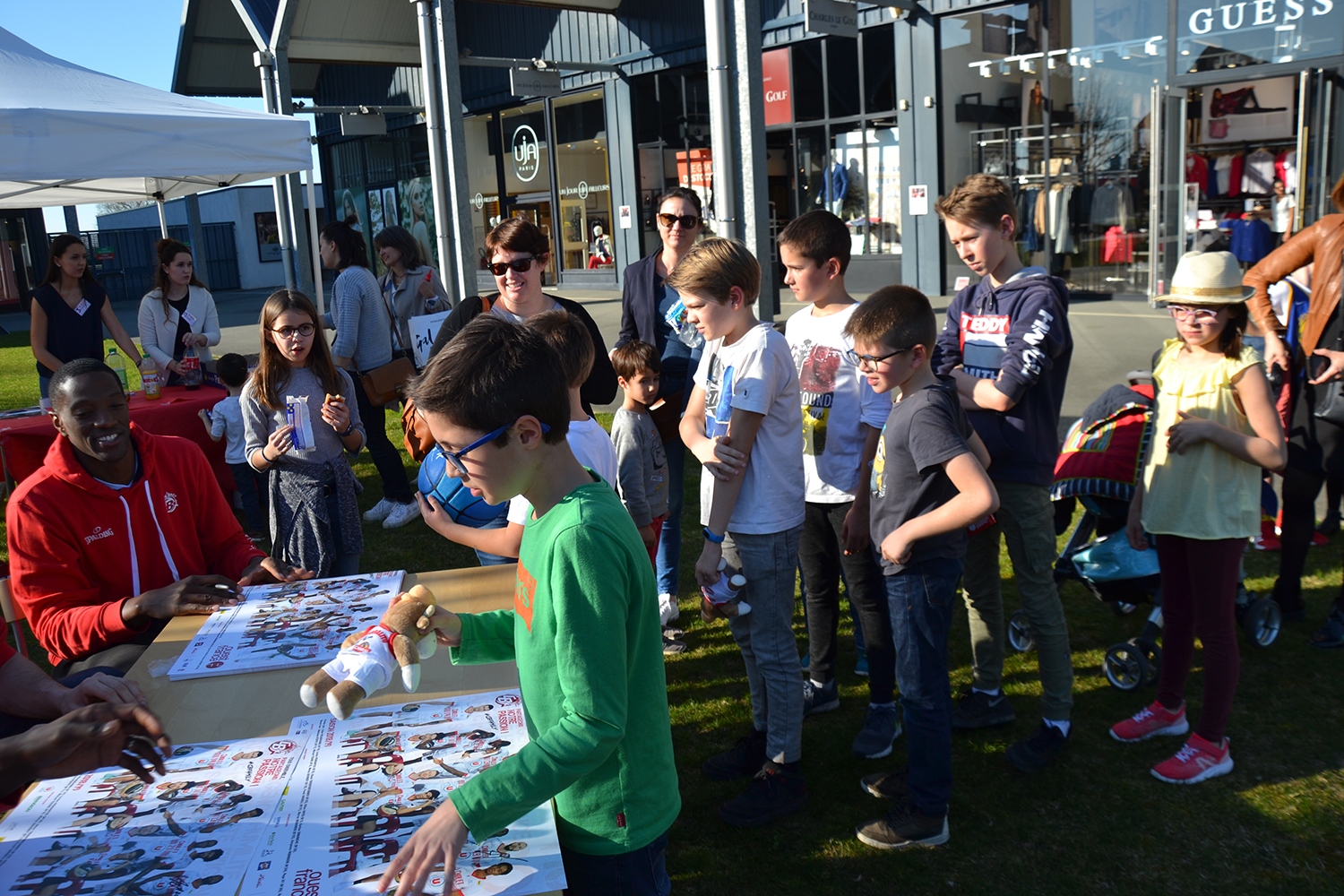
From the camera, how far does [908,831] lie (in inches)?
116

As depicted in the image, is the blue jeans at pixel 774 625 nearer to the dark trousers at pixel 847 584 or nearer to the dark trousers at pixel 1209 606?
the dark trousers at pixel 847 584

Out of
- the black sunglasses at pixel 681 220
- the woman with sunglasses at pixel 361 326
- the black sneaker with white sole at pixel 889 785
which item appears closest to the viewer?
the black sneaker with white sole at pixel 889 785

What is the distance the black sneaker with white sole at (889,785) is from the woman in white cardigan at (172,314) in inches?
233

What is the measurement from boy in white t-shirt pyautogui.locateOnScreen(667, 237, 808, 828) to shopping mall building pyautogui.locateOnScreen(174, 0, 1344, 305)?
453cm

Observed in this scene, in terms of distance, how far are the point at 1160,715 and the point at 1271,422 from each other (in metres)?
1.14

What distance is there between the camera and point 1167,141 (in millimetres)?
11914

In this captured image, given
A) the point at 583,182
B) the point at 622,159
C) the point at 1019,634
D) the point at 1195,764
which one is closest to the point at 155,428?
the point at 1019,634

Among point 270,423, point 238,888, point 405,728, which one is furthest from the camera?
point 270,423

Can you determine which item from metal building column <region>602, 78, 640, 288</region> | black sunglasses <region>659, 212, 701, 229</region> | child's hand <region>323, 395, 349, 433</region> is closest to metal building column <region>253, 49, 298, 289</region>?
child's hand <region>323, 395, 349, 433</region>

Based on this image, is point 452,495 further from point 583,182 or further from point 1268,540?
point 583,182

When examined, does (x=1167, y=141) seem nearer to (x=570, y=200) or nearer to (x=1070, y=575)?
(x=1070, y=575)

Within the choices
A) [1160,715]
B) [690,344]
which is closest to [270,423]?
[690,344]

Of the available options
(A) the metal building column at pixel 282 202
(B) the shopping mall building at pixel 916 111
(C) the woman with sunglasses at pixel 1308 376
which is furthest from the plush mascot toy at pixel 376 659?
(A) the metal building column at pixel 282 202

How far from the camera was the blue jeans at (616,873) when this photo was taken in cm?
177
